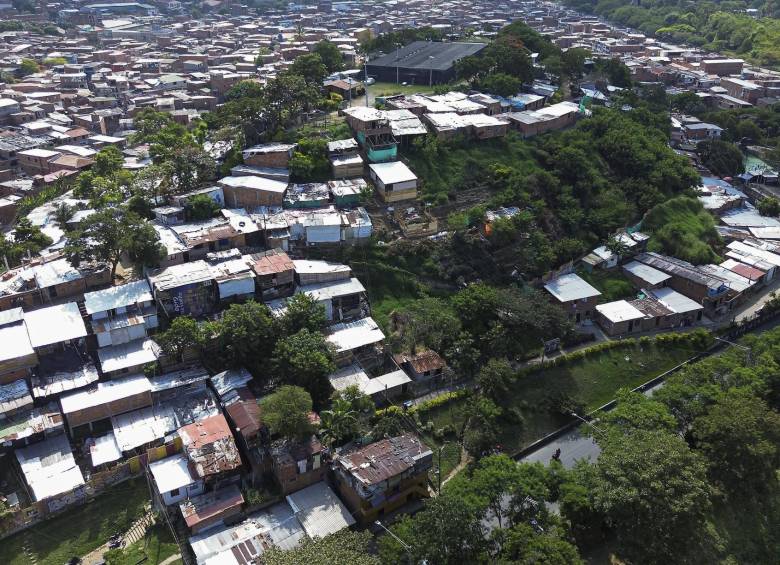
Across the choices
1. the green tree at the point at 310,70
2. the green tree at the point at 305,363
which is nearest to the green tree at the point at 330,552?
the green tree at the point at 305,363

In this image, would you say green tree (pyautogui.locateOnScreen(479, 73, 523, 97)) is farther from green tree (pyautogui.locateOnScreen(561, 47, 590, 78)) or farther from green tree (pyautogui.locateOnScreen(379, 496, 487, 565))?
green tree (pyautogui.locateOnScreen(379, 496, 487, 565))

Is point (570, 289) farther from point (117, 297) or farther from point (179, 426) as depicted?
point (117, 297)

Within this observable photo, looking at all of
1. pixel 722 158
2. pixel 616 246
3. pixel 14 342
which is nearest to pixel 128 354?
pixel 14 342

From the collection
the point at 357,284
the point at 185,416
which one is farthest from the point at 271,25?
the point at 185,416

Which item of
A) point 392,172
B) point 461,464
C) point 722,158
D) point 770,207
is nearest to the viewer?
point 461,464

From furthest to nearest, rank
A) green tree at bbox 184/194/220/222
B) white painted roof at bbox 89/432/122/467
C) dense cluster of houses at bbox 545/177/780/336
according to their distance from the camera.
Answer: dense cluster of houses at bbox 545/177/780/336 < green tree at bbox 184/194/220/222 < white painted roof at bbox 89/432/122/467

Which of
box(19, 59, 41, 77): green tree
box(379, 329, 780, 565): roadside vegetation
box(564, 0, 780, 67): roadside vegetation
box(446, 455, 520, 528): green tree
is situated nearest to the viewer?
box(379, 329, 780, 565): roadside vegetation

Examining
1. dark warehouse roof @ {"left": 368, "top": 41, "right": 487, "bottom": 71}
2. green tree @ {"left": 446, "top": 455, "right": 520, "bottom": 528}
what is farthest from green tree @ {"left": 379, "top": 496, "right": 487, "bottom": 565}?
dark warehouse roof @ {"left": 368, "top": 41, "right": 487, "bottom": 71}

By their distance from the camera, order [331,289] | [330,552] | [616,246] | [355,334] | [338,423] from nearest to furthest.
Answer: [330,552], [338,423], [355,334], [331,289], [616,246]
